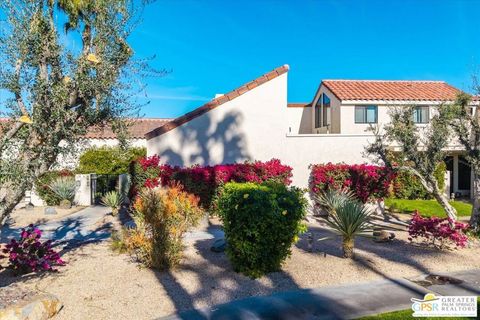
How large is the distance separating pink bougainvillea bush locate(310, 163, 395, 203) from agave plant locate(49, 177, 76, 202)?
12462 millimetres

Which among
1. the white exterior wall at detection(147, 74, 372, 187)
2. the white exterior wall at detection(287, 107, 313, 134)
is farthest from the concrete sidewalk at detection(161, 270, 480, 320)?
the white exterior wall at detection(287, 107, 313, 134)

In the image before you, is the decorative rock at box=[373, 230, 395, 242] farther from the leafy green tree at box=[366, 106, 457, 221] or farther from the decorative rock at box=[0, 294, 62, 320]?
the decorative rock at box=[0, 294, 62, 320]

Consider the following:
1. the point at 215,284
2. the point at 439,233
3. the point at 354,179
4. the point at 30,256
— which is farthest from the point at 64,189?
the point at 439,233

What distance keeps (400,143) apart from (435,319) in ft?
23.2

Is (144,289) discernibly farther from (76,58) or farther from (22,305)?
(76,58)

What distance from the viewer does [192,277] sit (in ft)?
25.5

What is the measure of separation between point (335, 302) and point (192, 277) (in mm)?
2884

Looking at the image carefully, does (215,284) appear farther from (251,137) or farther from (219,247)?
(251,137)

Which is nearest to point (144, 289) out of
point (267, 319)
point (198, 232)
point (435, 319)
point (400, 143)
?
point (267, 319)

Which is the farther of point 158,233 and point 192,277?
point 158,233

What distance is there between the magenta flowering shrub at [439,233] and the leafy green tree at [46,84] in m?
8.64

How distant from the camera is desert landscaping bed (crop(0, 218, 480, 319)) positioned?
6426 millimetres

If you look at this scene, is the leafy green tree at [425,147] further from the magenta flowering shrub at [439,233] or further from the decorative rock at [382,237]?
the decorative rock at [382,237]

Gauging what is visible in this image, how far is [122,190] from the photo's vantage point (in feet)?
68.0
